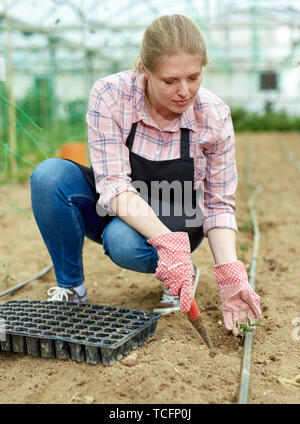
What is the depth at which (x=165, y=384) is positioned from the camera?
1.36 meters

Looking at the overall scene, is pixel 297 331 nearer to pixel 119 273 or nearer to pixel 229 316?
pixel 229 316

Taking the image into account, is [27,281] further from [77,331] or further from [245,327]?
[245,327]

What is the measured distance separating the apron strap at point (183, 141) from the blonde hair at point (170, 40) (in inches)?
10.8

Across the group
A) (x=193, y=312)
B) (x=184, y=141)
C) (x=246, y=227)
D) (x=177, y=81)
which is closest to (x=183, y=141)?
(x=184, y=141)

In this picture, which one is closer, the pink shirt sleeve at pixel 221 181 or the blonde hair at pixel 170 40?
the blonde hair at pixel 170 40

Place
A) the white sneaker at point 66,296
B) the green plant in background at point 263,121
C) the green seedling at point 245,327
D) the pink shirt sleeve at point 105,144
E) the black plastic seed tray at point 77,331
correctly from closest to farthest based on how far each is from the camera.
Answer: the black plastic seed tray at point 77,331 < the green seedling at point 245,327 < the pink shirt sleeve at point 105,144 < the white sneaker at point 66,296 < the green plant in background at point 263,121

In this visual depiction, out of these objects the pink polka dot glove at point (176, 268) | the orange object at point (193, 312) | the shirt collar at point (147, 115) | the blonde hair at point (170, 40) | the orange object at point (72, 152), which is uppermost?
the blonde hair at point (170, 40)

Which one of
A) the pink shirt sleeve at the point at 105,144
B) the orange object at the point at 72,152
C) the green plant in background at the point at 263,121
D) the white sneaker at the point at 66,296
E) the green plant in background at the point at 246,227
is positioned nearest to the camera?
the pink shirt sleeve at the point at 105,144

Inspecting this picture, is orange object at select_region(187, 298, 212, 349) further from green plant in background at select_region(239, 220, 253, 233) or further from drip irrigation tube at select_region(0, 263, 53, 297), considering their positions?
green plant in background at select_region(239, 220, 253, 233)

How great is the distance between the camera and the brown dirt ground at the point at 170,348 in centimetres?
136

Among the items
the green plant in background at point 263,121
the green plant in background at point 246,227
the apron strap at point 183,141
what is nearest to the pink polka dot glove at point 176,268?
the apron strap at point 183,141

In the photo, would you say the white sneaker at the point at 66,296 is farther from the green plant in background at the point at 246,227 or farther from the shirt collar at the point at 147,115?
the green plant in background at the point at 246,227

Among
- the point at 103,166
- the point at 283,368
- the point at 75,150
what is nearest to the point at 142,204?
the point at 103,166

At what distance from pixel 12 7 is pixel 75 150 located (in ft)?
12.2
